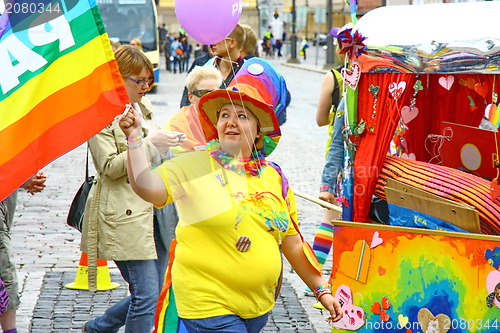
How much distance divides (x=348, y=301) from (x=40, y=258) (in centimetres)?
331

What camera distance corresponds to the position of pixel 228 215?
140 inches

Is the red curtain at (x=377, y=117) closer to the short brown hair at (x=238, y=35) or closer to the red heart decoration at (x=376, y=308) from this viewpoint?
the red heart decoration at (x=376, y=308)

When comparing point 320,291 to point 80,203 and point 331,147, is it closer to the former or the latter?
point 80,203

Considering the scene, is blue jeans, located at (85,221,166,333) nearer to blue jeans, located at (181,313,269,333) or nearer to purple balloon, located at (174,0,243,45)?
blue jeans, located at (181,313,269,333)

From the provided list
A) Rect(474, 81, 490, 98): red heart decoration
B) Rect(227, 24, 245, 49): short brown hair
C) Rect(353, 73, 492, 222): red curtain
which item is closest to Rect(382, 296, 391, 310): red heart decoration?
Rect(353, 73, 492, 222): red curtain

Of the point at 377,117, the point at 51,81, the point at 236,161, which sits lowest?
the point at 377,117

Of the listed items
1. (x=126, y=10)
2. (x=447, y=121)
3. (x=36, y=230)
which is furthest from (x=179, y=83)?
(x=447, y=121)

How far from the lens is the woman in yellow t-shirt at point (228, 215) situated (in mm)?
3562

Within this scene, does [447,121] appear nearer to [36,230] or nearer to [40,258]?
[40,258]

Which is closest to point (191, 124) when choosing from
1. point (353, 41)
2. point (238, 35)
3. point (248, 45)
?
point (353, 41)

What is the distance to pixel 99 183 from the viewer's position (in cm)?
458

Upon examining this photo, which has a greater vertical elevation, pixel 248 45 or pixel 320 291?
pixel 248 45

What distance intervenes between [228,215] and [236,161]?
0.78 ft

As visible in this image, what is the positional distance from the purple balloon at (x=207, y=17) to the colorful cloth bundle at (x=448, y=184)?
149cm
